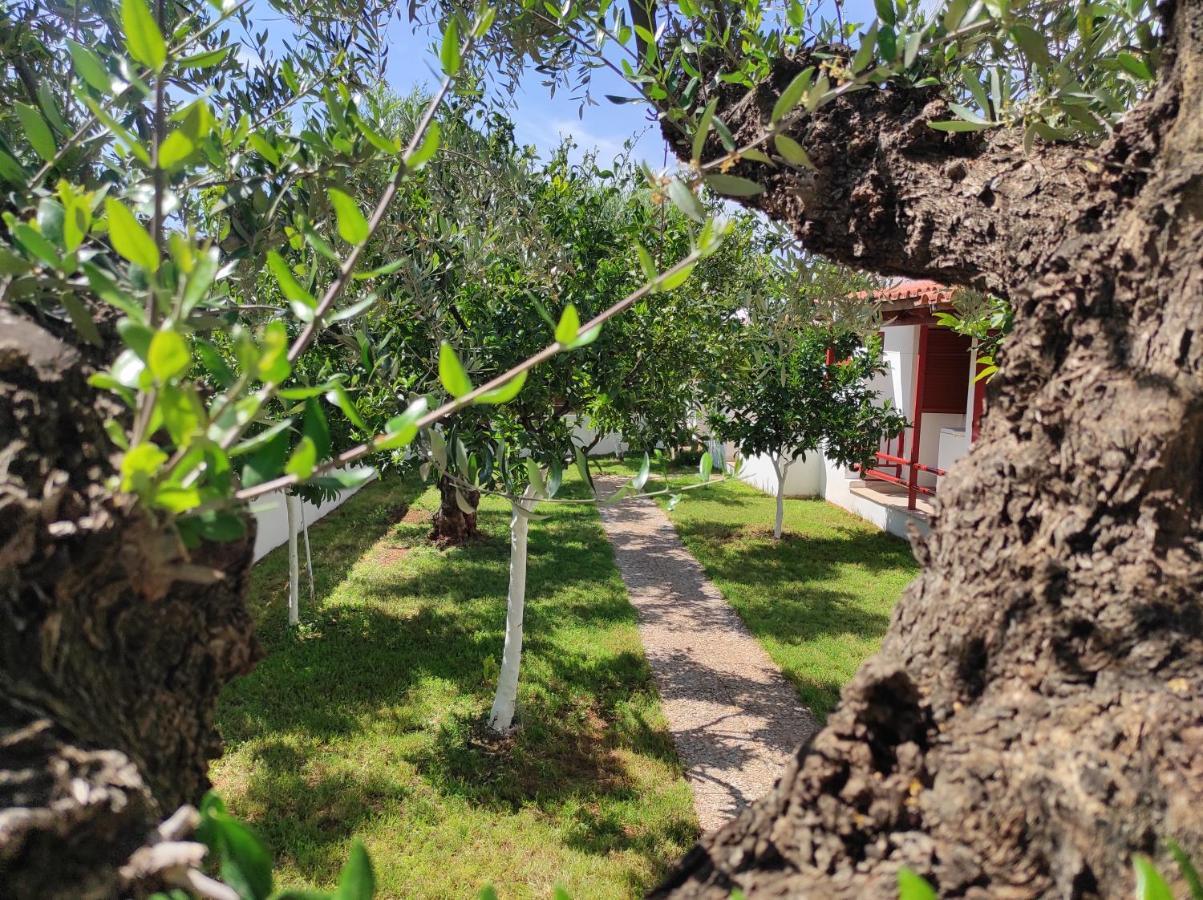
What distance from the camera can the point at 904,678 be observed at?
109cm

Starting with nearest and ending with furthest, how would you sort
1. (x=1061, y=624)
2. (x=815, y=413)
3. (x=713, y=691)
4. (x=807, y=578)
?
1. (x=1061, y=624)
2. (x=713, y=691)
3. (x=807, y=578)
4. (x=815, y=413)

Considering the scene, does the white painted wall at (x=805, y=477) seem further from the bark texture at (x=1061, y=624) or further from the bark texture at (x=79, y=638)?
the bark texture at (x=79, y=638)

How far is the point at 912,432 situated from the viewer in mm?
12773

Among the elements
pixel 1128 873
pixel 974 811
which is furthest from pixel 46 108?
pixel 1128 873

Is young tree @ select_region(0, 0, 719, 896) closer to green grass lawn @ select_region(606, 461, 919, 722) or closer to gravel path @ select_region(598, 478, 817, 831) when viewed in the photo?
gravel path @ select_region(598, 478, 817, 831)

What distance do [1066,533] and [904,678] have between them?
335 mm

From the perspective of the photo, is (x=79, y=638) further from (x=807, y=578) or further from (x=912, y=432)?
(x=912, y=432)

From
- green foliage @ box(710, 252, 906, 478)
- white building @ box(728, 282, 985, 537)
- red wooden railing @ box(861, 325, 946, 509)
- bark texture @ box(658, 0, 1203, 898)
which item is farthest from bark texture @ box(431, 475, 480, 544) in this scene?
bark texture @ box(658, 0, 1203, 898)

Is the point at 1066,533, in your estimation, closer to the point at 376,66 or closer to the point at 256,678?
the point at 376,66

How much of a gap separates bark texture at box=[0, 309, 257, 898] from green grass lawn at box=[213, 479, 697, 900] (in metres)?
3.40

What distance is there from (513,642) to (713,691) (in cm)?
198

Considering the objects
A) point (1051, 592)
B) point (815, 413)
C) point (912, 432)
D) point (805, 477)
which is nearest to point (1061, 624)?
point (1051, 592)

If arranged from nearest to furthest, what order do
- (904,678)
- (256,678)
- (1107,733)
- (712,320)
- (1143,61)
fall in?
(1107,733), (904,678), (1143,61), (712,320), (256,678)

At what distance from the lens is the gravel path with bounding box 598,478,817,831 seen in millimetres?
5051
